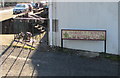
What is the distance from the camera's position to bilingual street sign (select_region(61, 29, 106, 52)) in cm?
1073

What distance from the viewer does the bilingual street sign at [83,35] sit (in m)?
10.7

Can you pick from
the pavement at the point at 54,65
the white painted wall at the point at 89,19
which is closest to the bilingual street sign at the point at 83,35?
the white painted wall at the point at 89,19

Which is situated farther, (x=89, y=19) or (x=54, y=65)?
(x=89, y=19)

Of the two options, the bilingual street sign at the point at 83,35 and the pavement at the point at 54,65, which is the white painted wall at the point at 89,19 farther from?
the pavement at the point at 54,65

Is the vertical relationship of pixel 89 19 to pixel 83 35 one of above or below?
above

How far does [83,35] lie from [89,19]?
29.4 inches

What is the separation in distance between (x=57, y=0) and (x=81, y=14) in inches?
50.6

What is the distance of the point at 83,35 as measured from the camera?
35.9 ft

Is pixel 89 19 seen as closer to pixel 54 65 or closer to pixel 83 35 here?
pixel 83 35

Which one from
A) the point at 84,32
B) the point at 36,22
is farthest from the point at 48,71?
the point at 36,22

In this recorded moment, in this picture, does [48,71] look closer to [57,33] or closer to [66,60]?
[66,60]

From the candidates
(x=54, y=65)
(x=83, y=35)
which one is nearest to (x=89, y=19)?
(x=83, y=35)

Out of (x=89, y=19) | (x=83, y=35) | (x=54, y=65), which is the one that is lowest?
(x=54, y=65)

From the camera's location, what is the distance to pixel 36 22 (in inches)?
672
